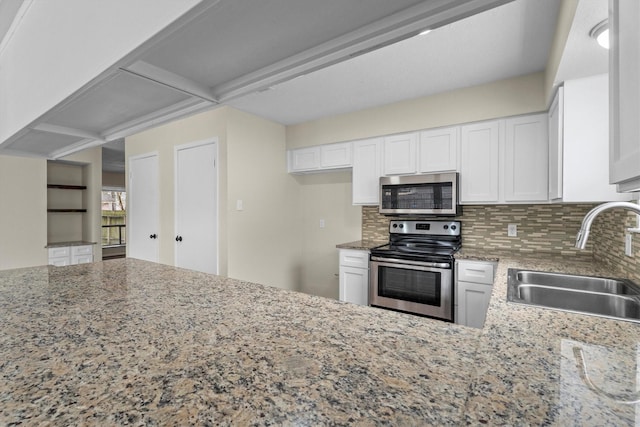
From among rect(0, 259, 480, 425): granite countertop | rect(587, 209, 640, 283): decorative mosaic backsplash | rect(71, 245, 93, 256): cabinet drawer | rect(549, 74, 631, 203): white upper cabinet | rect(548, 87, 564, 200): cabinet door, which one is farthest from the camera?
rect(71, 245, 93, 256): cabinet drawer

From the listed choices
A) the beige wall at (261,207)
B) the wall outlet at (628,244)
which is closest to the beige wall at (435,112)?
the beige wall at (261,207)

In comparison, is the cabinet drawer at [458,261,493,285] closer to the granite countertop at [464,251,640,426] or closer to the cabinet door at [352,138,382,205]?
the cabinet door at [352,138,382,205]

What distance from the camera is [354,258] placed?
3086 millimetres

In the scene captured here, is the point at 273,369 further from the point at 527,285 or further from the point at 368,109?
the point at 368,109

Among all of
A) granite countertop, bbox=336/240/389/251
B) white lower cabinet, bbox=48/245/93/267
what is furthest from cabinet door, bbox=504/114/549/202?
white lower cabinet, bbox=48/245/93/267

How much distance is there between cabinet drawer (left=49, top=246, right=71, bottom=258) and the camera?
4.09 m

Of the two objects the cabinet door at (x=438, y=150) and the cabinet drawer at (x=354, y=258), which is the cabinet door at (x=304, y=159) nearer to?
the cabinet drawer at (x=354, y=258)

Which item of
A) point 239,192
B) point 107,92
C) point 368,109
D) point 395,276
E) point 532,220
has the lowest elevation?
point 395,276

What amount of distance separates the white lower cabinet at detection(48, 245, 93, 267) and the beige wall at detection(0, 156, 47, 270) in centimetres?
20

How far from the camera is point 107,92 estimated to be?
3.25 feet

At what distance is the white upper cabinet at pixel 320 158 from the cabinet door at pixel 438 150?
0.82 m

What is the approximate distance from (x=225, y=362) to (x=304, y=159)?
10.4 ft

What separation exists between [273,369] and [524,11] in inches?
86.0

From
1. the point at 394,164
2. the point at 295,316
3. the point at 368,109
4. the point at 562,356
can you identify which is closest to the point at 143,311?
the point at 295,316
